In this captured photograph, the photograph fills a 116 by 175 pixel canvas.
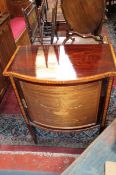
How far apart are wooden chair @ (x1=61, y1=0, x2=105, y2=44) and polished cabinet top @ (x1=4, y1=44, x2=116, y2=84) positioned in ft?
2.07

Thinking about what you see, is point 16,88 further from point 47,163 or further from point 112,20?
point 112,20

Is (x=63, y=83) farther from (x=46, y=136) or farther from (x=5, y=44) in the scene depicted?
(x=5, y=44)

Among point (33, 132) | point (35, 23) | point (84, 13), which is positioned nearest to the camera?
point (33, 132)

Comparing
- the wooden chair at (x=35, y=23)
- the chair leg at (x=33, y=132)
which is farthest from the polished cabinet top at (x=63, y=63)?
the chair leg at (x=33, y=132)

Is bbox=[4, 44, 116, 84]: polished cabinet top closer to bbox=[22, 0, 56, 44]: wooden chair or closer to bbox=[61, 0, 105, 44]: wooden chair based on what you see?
bbox=[22, 0, 56, 44]: wooden chair

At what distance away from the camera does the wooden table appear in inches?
39.7

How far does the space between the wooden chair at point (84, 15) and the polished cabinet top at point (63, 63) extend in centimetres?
63

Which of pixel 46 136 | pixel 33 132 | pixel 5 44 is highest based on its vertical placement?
pixel 5 44

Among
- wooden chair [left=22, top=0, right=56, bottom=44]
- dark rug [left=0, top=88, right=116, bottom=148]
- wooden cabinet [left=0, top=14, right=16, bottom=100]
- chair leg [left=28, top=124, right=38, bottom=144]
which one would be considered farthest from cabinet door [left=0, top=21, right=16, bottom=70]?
chair leg [left=28, top=124, right=38, bottom=144]

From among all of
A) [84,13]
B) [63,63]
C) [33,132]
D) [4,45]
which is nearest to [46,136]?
[33,132]

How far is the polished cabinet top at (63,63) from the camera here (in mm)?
1003

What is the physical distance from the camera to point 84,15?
1832mm

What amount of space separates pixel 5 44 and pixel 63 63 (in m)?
1.13

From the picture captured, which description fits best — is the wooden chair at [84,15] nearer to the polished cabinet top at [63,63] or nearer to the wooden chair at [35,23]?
the wooden chair at [35,23]
